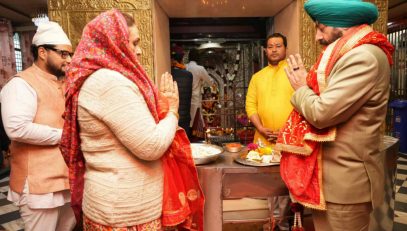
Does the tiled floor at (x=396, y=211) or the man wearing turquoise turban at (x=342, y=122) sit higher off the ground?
the man wearing turquoise turban at (x=342, y=122)

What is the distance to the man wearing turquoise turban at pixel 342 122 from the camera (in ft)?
4.25

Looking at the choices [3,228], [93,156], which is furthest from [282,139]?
[3,228]

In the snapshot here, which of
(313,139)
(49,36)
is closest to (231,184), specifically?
(313,139)

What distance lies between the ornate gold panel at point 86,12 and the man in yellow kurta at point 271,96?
1216 mm

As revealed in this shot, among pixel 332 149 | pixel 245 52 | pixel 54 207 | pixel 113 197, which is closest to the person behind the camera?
pixel 113 197

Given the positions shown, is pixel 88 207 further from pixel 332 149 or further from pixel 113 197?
pixel 332 149

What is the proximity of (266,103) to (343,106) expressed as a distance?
56.4 inches

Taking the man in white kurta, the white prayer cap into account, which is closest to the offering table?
the man in white kurta

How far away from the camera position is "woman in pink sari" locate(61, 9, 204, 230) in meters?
1.15

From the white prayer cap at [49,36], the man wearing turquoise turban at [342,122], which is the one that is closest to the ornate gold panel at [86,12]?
the white prayer cap at [49,36]

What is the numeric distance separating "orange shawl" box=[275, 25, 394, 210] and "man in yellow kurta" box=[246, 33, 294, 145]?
3.52 ft

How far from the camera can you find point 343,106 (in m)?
1.29

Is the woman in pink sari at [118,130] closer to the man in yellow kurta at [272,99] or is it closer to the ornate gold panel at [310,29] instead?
the man in yellow kurta at [272,99]

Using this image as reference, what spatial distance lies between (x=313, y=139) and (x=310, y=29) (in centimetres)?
223
